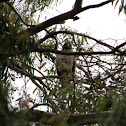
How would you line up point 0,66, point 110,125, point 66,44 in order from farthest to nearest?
1. point 66,44
2. point 0,66
3. point 110,125

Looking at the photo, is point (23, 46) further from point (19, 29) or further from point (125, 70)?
point (125, 70)

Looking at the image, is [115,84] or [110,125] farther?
[115,84]

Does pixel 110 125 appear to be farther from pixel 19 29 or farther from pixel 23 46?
pixel 19 29

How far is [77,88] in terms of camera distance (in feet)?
8.80

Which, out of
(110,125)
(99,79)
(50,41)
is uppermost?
(50,41)

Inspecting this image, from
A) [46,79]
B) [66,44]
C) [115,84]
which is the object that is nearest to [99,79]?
[115,84]

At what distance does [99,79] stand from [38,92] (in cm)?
73

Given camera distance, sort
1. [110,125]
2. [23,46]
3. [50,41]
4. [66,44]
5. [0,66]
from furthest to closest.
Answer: [66,44] → [50,41] → [0,66] → [23,46] → [110,125]

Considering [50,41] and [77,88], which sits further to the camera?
[50,41]

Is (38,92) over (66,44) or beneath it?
beneath

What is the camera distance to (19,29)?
6.56 ft

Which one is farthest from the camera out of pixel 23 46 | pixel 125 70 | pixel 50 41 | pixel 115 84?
pixel 50 41

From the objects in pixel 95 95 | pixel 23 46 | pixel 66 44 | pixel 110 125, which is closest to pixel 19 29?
pixel 23 46

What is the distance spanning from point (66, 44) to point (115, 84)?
1.93 metres
